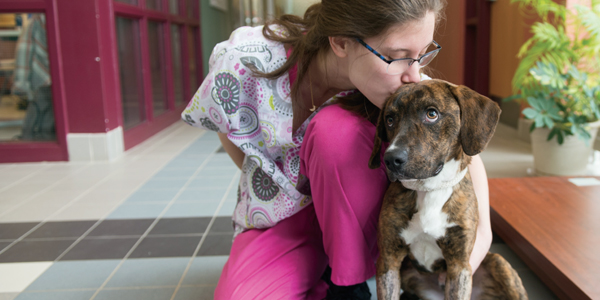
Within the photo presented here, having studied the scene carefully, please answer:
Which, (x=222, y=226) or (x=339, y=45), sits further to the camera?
(x=222, y=226)

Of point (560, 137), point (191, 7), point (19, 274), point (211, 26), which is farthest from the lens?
point (211, 26)

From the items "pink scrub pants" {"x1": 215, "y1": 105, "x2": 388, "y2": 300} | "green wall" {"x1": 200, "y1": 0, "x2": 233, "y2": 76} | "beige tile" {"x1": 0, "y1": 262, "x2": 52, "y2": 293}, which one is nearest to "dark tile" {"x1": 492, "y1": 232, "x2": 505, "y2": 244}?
"pink scrub pants" {"x1": 215, "y1": 105, "x2": 388, "y2": 300}

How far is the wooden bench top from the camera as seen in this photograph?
1528 millimetres

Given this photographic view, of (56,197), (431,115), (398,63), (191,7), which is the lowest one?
(56,197)

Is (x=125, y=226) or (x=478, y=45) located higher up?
(x=478, y=45)

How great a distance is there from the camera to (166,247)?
2.21 metres

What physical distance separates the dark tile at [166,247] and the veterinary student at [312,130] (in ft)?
1.71

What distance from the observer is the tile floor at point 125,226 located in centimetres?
187

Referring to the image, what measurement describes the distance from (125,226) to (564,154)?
9.22 ft

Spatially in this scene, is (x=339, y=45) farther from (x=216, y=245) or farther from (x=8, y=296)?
(x=8, y=296)

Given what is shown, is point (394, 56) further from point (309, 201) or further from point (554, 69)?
point (554, 69)

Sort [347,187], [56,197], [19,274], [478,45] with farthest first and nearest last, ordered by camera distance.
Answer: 1. [478,45]
2. [56,197]
3. [19,274]
4. [347,187]

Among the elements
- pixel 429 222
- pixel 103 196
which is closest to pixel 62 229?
pixel 103 196

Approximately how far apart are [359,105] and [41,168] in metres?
3.11
